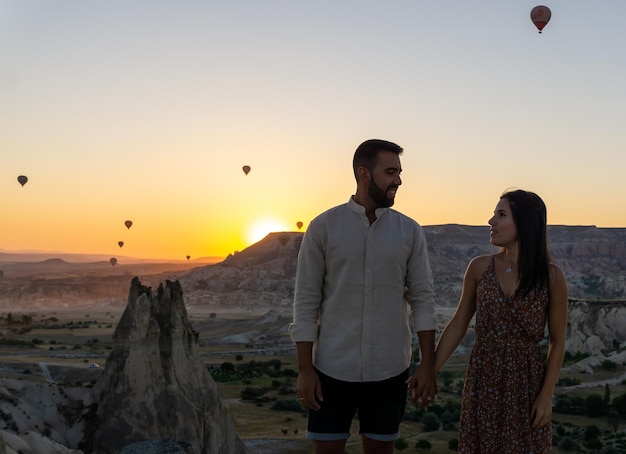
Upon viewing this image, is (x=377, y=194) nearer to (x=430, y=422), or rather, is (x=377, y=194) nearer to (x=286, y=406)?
(x=430, y=422)

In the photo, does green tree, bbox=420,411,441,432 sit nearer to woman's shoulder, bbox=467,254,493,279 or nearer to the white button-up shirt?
woman's shoulder, bbox=467,254,493,279

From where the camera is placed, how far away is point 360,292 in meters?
4.91

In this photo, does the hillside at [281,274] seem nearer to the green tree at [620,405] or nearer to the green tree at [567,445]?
the green tree at [620,405]

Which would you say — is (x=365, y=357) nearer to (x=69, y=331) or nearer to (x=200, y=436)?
(x=200, y=436)

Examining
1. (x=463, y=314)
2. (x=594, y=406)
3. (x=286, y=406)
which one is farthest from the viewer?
(x=594, y=406)

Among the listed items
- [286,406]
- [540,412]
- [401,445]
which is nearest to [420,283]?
[540,412]

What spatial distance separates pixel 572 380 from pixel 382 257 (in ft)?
160

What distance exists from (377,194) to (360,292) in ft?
2.18

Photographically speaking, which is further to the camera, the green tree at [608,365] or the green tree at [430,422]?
the green tree at [608,365]

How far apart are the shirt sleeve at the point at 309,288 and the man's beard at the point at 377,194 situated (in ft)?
1.36

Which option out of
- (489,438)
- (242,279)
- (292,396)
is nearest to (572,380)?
(292,396)

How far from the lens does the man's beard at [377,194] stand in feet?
16.3

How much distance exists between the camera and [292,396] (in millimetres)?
43500

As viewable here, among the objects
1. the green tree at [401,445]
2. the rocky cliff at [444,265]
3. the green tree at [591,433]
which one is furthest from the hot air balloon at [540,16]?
the rocky cliff at [444,265]
